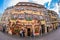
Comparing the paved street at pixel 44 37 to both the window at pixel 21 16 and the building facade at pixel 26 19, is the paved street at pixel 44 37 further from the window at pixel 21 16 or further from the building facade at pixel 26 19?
the window at pixel 21 16

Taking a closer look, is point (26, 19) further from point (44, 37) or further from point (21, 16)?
point (44, 37)

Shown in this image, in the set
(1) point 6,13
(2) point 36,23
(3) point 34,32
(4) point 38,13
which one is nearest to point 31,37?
(3) point 34,32

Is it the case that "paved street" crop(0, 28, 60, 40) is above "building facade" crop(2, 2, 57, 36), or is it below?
below

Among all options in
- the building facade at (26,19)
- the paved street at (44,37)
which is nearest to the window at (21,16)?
the building facade at (26,19)

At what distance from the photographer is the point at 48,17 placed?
226 centimetres

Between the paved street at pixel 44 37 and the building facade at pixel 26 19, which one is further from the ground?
the building facade at pixel 26 19

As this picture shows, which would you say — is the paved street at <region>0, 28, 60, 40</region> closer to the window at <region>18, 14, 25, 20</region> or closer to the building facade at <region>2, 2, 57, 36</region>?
the building facade at <region>2, 2, 57, 36</region>

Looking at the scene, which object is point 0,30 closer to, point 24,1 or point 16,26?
point 16,26

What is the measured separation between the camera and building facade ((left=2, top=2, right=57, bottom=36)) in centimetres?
219

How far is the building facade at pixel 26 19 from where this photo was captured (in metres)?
2.19

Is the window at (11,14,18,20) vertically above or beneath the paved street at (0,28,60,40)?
above

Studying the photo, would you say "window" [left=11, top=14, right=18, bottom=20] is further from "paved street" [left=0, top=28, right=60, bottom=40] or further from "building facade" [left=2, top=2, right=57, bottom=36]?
"paved street" [left=0, top=28, right=60, bottom=40]

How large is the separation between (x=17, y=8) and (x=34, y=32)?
1.48 feet

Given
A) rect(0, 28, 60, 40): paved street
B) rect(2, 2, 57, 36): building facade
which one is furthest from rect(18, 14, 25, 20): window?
rect(0, 28, 60, 40): paved street
